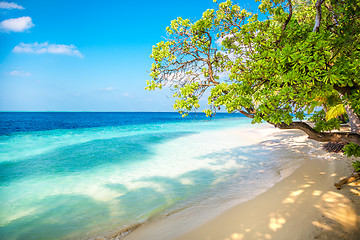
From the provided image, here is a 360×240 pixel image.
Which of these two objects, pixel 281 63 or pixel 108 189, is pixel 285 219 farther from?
pixel 108 189

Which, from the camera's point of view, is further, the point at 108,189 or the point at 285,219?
the point at 108,189

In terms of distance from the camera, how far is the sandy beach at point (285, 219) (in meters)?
3.31

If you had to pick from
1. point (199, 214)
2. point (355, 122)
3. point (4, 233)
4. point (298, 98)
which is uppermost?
point (298, 98)

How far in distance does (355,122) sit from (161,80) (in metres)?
5.49

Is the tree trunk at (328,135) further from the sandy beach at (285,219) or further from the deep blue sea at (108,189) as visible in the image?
the deep blue sea at (108,189)

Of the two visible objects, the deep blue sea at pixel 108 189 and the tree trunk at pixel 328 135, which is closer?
the tree trunk at pixel 328 135

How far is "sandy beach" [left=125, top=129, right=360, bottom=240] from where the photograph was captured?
10.9ft

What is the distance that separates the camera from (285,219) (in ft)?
12.2

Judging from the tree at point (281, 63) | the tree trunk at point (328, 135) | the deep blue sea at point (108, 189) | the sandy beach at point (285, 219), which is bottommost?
the deep blue sea at point (108, 189)

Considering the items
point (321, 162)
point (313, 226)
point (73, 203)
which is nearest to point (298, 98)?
point (313, 226)

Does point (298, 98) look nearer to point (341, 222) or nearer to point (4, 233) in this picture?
point (341, 222)

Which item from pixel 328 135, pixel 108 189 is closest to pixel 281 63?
pixel 328 135

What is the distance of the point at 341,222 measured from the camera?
133 inches

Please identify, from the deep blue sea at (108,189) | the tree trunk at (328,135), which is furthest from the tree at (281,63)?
the deep blue sea at (108,189)
